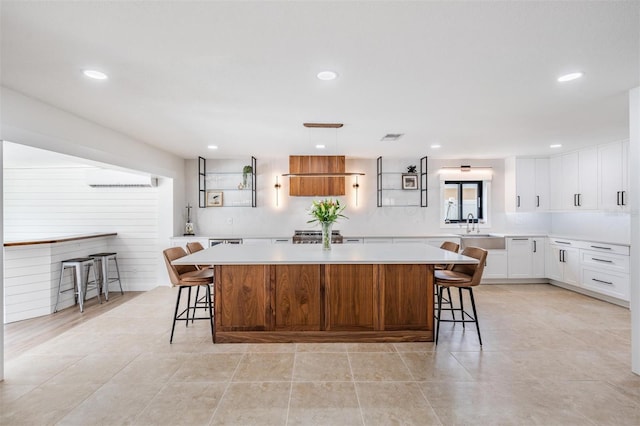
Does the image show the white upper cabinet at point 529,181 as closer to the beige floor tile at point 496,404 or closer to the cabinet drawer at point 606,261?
the cabinet drawer at point 606,261

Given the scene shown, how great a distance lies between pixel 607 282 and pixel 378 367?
4.19 m

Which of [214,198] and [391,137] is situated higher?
[391,137]

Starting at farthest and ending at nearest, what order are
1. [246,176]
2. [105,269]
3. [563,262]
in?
[246,176] < [563,262] < [105,269]

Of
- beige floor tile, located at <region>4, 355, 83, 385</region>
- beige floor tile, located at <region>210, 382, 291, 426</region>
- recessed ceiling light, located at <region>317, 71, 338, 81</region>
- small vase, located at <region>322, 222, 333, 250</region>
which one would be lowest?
beige floor tile, located at <region>210, 382, 291, 426</region>

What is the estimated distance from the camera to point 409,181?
642 cm

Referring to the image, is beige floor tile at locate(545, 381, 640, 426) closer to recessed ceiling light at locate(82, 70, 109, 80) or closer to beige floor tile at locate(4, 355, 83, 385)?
beige floor tile at locate(4, 355, 83, 385)

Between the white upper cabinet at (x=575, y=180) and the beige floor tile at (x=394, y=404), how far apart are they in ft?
16.3

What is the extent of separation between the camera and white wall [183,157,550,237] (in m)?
6.42

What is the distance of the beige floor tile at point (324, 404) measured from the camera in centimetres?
206

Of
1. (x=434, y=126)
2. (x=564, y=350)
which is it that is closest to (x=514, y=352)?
(x=564, y=350)

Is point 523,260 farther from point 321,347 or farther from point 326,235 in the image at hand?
point 321,347

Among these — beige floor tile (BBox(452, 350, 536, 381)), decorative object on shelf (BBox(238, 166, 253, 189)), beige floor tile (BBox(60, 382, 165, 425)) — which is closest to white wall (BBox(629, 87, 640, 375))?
beige floor tile (BBox(452, 350, 536, 381))

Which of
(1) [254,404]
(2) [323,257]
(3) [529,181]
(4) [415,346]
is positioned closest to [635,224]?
(4) [415,346]

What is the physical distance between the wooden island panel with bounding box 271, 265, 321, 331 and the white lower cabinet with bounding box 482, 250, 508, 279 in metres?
4.03
